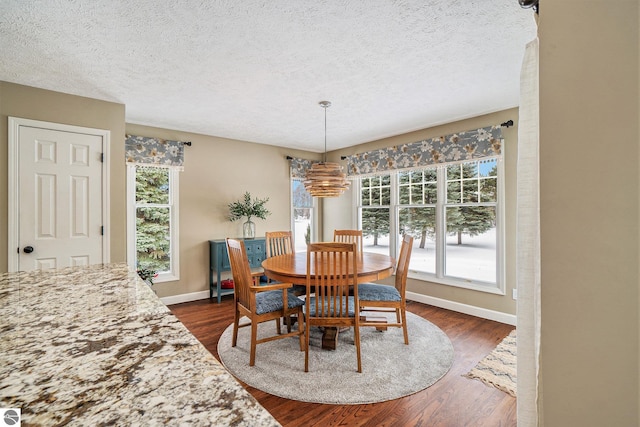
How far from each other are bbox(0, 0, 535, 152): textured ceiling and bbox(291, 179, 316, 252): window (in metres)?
2.02

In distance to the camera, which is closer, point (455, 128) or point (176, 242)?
point (455, 128)

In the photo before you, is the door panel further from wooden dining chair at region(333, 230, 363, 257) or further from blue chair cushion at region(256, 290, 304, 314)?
wooden dining chair at region(333, 230, 363, 257)

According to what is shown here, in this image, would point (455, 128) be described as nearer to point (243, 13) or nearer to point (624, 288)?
point (243, 13)

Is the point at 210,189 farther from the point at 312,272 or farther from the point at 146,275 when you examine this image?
the point at 312,272

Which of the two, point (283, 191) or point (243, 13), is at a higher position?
point (243, 13)

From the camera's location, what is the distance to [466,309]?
370cm

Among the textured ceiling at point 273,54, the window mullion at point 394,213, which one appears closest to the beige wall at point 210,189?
the textured ceiling at point 273,54

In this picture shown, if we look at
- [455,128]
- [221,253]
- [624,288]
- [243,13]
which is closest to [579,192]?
[624,288]

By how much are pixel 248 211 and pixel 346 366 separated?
2.77 m

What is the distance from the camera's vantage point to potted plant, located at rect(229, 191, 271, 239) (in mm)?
4512

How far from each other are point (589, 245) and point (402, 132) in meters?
3.71

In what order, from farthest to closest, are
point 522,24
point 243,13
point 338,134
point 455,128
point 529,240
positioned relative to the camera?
point 338,134 → point 455,128 → point 522,24 → point 243,13 → point 529,240

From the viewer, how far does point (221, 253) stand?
4.19 m

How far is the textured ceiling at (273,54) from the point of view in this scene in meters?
1.76
